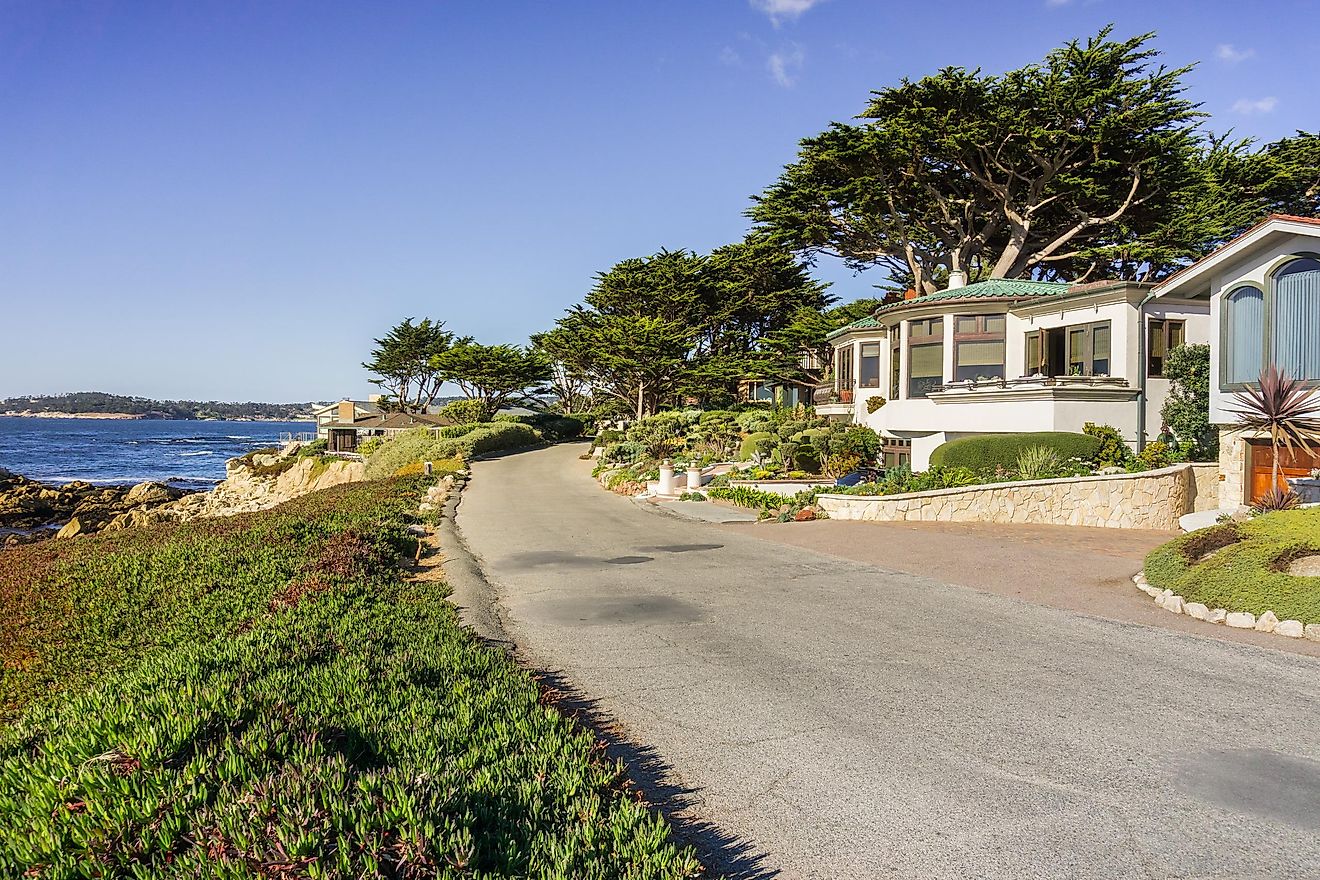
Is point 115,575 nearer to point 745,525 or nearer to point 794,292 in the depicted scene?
point 745,525

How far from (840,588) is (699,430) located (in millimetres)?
24767

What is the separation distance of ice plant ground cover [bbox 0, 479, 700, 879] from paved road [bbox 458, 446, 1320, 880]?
0.95 m

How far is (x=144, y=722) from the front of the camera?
15.9 ft

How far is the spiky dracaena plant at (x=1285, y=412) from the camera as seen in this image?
14.3 m

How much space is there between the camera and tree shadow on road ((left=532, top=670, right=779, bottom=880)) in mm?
4277

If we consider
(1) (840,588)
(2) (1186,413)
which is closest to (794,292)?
(2) (1186,413)

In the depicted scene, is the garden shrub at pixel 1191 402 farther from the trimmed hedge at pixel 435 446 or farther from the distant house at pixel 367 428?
the distant house at pixel 367 428

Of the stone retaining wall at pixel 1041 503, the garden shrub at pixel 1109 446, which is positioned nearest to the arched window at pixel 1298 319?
the stone retaining wall at pixel 1041 503

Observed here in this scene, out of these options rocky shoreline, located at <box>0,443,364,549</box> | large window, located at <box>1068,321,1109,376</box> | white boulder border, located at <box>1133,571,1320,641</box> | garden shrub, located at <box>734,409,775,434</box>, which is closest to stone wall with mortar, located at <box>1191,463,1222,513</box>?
large window, located at <box>1068,321,1109,376</box>

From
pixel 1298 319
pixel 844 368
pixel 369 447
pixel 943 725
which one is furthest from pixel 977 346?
pixel 369 447

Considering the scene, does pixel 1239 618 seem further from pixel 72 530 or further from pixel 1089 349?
pixel 72 530

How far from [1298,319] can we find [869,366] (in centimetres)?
1481

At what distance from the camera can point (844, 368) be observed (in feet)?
104

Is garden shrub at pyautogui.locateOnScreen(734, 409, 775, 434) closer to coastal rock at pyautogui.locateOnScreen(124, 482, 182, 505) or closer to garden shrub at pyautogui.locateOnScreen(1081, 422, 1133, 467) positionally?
garden shrub at pyautogui.locateOnScreen(1081, 422, 1133, 467)
